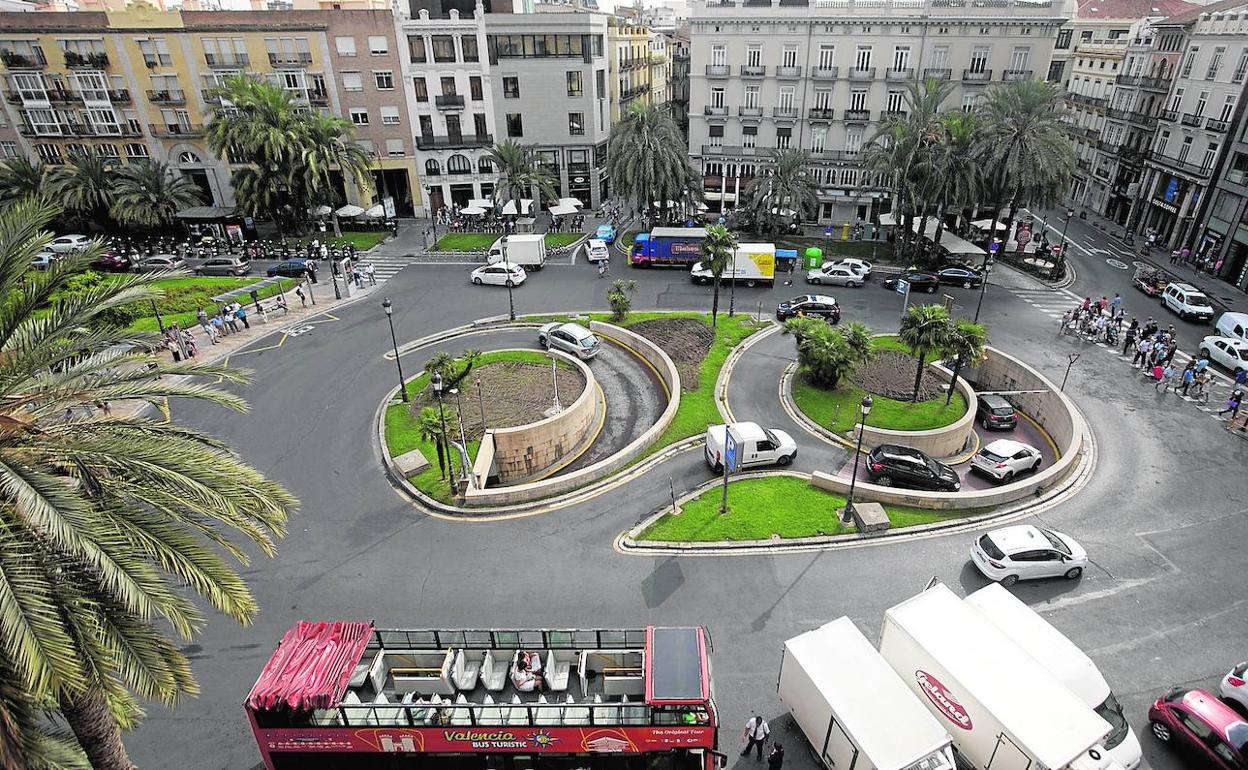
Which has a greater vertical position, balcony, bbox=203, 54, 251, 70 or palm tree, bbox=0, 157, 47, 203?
balcony, bbox=203, 54, 251, 70

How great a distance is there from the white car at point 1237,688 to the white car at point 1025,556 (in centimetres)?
460

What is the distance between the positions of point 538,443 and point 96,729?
18935 mm

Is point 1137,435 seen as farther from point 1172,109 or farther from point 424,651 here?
point 1172,109

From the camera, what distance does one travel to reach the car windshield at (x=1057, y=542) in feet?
69.8

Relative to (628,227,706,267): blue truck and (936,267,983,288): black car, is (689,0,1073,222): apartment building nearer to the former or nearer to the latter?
(936,267,983,288): black car

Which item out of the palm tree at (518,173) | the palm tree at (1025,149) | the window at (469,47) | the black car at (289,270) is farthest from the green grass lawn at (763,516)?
the window at (469,47)

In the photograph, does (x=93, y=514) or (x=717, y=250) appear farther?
(x=717, y=250)

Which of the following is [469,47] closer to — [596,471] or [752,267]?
[752,267]

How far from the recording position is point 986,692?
14.7 meters

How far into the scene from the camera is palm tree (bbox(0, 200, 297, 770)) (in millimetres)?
9242

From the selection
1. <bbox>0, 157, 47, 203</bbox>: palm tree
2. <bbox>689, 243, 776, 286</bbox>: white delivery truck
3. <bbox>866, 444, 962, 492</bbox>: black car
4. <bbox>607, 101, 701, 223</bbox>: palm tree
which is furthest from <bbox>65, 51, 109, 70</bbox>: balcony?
<bbox>866, 444, 962, 492</bbox>: black car

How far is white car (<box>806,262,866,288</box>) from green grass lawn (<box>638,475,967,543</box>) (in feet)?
87.0

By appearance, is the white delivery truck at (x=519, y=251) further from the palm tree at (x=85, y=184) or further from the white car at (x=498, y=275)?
the palm tree at (x=85, y=184)

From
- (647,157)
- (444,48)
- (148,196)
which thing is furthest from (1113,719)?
(148,196)
